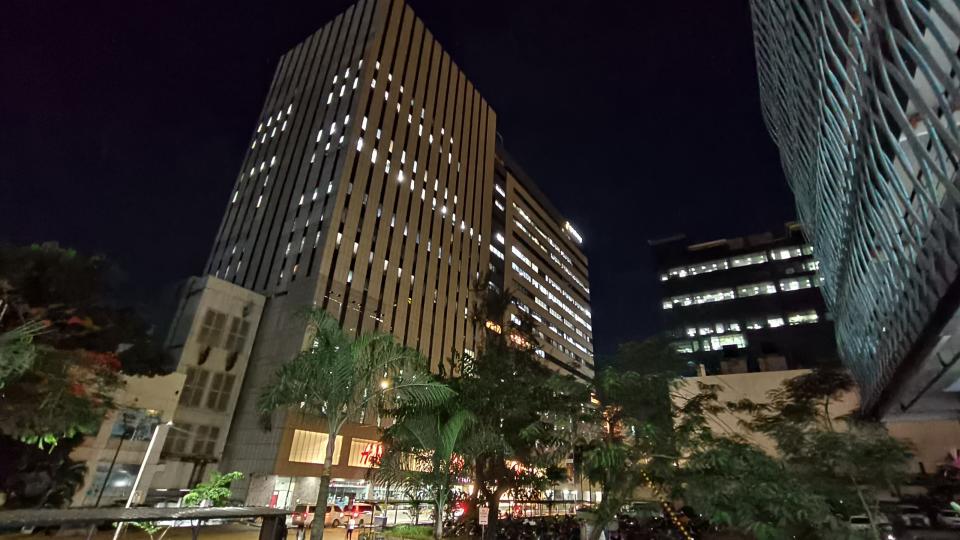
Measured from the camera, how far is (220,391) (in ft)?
130

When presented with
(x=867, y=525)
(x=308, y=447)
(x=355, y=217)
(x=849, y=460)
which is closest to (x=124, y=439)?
(x=308, y=447)

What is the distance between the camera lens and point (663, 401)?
18953 millimetres

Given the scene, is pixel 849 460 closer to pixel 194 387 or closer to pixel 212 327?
pixel 194 387

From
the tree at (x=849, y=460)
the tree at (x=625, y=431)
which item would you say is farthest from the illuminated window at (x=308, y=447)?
the tree at (x=849, y=460)

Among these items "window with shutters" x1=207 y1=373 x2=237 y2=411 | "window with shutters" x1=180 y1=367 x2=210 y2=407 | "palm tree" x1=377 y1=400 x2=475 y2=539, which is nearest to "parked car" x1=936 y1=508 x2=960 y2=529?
"palm tree" x1=377 y1=400 x2=475 y2=539

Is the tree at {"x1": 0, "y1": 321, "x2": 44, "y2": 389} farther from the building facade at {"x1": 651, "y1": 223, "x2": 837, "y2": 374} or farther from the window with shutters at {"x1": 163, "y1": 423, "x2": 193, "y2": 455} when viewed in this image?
the building facade at {"x1": 651, "y1": 223, "x2": 837, "y2": 374}

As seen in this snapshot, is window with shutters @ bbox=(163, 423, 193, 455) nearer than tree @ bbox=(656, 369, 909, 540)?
No

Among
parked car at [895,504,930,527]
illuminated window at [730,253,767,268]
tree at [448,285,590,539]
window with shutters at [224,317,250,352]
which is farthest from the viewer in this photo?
illuminated window at [730,253,767,268]

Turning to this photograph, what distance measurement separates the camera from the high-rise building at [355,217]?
40.8 m

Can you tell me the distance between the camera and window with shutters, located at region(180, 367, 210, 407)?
3753cm

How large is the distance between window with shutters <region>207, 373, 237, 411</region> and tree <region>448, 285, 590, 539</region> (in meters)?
27.9

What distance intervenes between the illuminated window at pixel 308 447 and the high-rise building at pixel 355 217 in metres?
0.10

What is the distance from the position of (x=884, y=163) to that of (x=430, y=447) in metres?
14.6

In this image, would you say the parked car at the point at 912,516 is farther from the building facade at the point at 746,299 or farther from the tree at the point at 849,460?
the building facade at the point at 746,299
